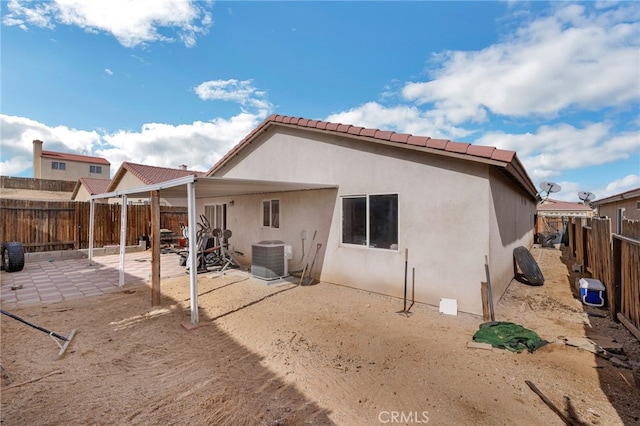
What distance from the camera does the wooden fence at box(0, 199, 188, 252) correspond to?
11.6m

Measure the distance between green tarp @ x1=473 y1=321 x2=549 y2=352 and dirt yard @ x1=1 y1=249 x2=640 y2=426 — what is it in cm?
14

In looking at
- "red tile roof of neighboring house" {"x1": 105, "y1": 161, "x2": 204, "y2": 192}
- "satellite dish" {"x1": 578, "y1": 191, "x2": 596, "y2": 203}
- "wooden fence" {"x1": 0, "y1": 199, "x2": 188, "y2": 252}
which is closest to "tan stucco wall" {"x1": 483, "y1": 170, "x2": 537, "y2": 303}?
"satellite dish" {"x1": 578, "y1": 191, "x2": 596, "y2": 203}

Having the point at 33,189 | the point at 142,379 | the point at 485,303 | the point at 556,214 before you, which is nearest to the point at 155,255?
the point at 142,379

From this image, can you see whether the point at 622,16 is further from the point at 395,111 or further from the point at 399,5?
the point at 395,111

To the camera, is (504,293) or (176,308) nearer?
(176,308)

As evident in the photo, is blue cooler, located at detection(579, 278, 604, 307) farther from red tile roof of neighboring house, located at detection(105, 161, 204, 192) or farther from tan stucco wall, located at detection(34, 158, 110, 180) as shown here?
tan stucco wall, located at detection(34, 158, 110, 180)

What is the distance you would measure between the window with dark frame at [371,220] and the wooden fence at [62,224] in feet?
42.0

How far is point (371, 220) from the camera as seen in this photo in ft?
22.1

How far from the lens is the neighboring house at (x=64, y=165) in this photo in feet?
108

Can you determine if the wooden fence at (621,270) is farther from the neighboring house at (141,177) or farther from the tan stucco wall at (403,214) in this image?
the neighboring house at (141,177)

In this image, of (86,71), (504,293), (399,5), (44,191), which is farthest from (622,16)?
(44,191)

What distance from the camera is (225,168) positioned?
38.4ft

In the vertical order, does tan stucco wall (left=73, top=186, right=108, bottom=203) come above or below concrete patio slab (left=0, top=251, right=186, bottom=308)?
above

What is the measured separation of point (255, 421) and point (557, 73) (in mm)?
11013
